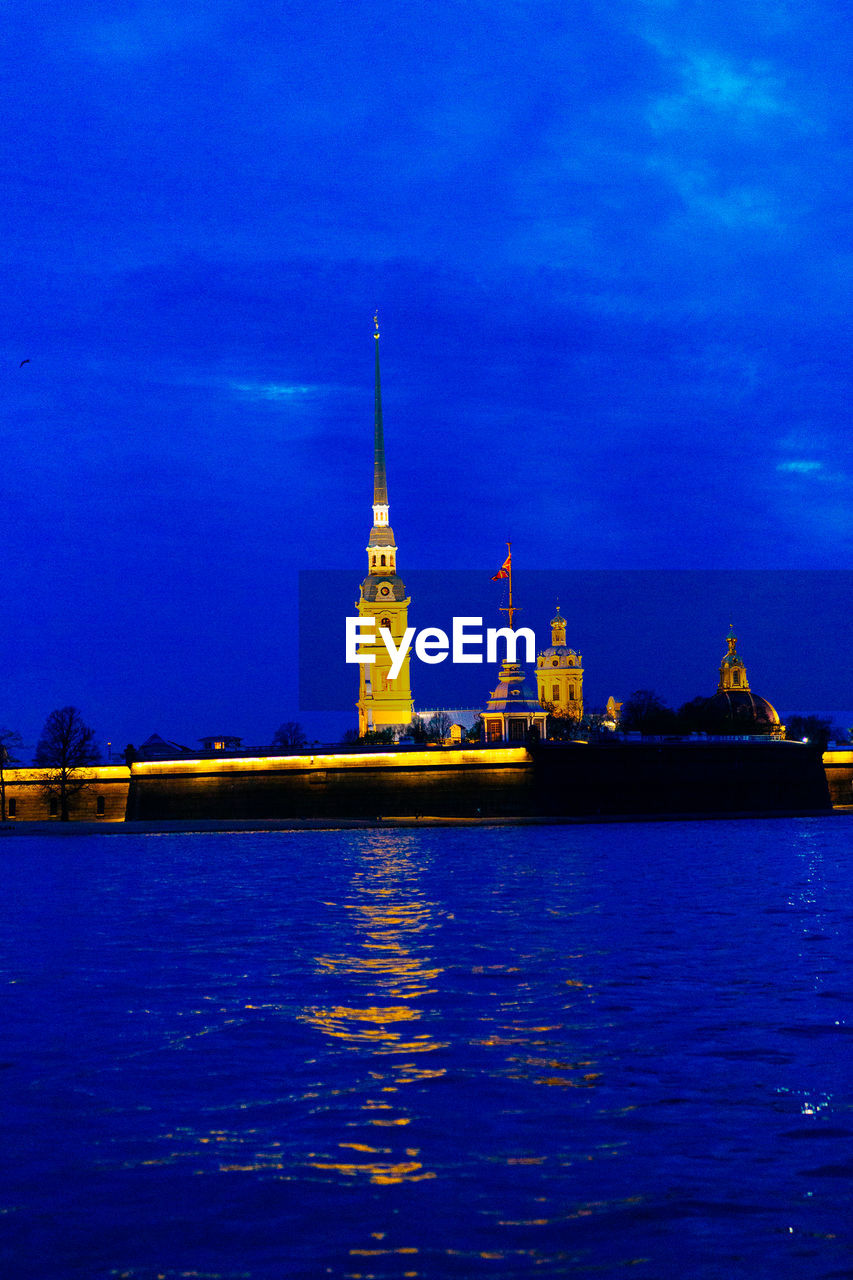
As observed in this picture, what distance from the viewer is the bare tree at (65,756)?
8469 cm

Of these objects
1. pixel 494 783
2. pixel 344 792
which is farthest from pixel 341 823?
pixel 494 783

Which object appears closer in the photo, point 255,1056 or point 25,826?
Result: point 255,1056

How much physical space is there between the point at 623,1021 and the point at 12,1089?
665 cm

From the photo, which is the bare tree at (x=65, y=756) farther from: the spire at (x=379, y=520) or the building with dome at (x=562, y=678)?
the building with dome at (x=562, y=678)

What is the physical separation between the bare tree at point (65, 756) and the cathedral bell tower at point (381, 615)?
4421cm

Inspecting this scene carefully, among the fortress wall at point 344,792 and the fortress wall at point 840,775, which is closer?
the fortress wall at point 344,792

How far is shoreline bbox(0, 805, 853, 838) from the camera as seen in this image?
7175 cm

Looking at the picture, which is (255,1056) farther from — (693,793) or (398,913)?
(693,793)

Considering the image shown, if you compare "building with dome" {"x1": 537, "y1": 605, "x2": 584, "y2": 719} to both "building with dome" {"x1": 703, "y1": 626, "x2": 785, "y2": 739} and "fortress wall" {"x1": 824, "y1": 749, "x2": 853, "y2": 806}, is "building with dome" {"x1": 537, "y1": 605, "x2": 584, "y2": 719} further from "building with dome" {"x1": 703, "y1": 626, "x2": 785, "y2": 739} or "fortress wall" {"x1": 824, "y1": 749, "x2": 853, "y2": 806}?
"fortress wall" {"x1": 824, "y1": 749, "x2": 853, "y2": 806}

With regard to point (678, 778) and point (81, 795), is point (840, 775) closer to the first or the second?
point (678, 778)

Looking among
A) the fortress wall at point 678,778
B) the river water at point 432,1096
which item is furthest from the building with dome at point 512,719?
the river water at point 432,1096

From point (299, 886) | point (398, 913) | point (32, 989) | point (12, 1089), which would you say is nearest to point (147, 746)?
point (299, 886)

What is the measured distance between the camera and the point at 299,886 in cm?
3538

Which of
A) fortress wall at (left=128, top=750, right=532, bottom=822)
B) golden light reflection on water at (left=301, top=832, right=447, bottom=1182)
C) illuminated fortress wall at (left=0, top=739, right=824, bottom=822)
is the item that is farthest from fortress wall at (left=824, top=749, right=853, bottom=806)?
golden light reflection on water at (left=301, top=832, right=447, bottom=1182)
